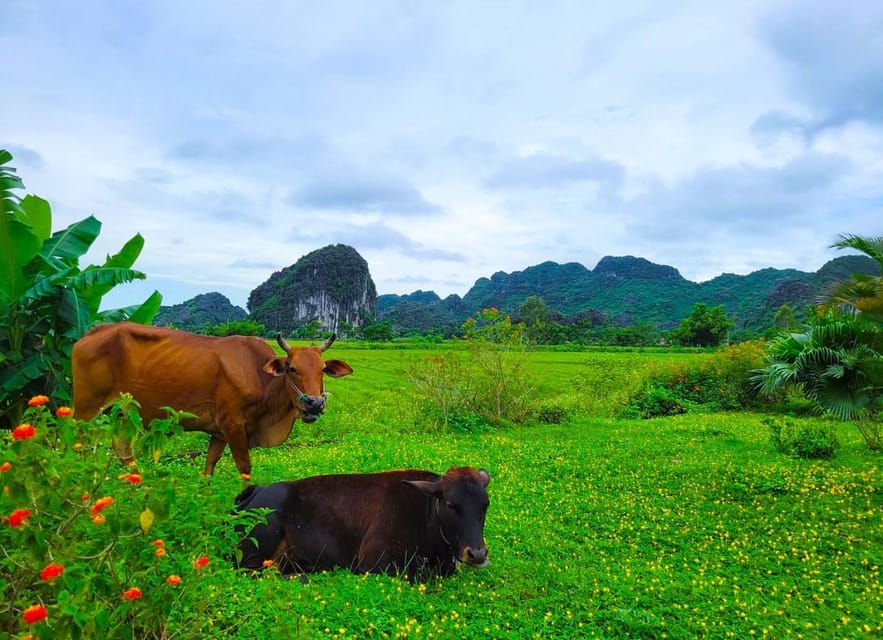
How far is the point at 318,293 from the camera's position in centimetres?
9744

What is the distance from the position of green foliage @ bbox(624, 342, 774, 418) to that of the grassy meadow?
5.70 meters

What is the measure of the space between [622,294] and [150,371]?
377 feet

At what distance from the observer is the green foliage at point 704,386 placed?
703 inches

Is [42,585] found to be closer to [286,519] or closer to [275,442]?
[286,519]

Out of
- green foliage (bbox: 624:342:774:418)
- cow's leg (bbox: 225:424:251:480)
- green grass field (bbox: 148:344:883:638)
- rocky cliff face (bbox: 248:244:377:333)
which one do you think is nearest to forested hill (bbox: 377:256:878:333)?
rocky cliff face (bbox: 248:244:377:333)

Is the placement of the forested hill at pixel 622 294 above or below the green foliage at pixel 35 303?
above

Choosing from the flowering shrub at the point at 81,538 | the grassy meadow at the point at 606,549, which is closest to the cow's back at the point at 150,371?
the grassy meadow at the point at 606,549

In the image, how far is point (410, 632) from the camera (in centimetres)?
386

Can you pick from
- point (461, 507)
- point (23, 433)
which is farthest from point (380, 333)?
point (23, 433)

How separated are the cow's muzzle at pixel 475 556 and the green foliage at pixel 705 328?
4846cm

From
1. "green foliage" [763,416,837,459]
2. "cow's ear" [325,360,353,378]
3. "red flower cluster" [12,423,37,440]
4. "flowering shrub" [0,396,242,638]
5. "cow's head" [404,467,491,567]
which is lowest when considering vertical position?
"green foliage" [763,416,837,459]

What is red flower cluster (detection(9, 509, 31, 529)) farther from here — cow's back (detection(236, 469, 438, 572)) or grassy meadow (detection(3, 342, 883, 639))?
cow's back (detection(236, 469, 438, 572))

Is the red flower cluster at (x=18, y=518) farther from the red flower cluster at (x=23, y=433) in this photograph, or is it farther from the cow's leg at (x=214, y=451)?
the cow's leg at (x=214, y=451)

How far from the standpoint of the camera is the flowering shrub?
1.87 metres
